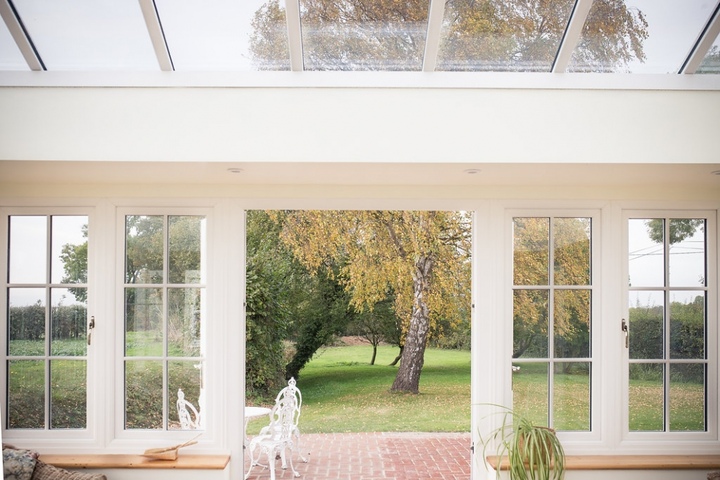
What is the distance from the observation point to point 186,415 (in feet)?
15.1

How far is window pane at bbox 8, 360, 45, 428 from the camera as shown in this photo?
463 centimetres

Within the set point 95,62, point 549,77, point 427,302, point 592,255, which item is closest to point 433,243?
point 427,302

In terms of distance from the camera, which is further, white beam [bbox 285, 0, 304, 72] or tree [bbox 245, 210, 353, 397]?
tree [bbox 245, 210, 353, 397]

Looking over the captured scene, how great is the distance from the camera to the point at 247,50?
360cm

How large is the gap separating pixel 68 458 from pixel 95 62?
2827mm

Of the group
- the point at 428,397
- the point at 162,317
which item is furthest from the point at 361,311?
the point at 162,317

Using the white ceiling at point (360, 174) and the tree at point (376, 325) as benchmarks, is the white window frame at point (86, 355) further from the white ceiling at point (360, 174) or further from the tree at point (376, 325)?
the tree at point (376, 325)

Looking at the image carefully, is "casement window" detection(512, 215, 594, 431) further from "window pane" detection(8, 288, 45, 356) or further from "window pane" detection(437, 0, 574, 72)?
"window pane" detection(8, 288, 45, 356)

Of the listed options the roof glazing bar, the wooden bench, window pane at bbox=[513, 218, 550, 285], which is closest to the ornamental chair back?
the wooden bench

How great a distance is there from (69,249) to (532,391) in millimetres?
3731

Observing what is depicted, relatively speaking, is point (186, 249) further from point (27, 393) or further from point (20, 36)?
point (20, 36)

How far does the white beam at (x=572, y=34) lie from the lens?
3.33 m

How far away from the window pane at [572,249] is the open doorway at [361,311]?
280cm

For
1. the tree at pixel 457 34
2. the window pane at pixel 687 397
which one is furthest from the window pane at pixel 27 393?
the window pane at pixel 687 397
